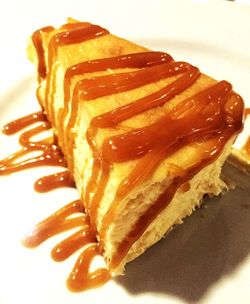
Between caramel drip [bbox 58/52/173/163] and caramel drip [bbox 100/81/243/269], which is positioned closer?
caramel drip [bbox 100/81/243/269]

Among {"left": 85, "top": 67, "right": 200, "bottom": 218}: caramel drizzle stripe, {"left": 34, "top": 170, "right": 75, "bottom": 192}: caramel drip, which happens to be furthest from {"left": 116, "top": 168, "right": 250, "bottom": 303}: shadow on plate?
{"left": 34, "top": 170, "right": 75, "bottom": 192}: caramel drip

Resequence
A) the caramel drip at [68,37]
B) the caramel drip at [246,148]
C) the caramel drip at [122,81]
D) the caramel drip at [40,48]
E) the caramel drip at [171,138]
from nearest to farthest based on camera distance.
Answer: the caramel drip at [171,138]
the caramel drip at [122,81]
the caramel drip at [68,37]
the caramel drip at [40,48]
the caramel drip at [246,148]

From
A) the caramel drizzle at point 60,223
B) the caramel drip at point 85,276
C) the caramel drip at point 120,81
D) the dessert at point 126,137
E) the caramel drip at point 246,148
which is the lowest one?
the caramel drip at point 85,276

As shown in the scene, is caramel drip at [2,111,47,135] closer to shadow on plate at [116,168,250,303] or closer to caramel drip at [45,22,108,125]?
caramel drip at [45,22,108,125]

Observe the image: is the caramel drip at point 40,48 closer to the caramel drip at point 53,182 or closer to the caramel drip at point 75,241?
the caramel drip at point 53,182

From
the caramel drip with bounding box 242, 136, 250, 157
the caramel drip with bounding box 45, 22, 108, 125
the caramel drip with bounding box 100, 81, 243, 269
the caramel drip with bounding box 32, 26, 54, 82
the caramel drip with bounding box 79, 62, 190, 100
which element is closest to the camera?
the caramel drip with bounding box 100, 81, 243, 269

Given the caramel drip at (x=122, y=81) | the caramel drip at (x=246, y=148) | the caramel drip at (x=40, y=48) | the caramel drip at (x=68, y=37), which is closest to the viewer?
the caramel drip at (x=122, y=81)

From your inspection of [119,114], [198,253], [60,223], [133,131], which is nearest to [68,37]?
[119,114]

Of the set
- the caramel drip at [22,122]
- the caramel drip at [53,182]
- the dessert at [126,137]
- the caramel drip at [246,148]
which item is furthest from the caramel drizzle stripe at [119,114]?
the caramel drip at [22,122]
